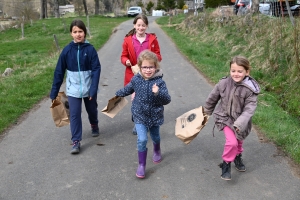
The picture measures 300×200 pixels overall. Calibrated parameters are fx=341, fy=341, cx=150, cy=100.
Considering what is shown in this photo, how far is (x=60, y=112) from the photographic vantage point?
15.6ft

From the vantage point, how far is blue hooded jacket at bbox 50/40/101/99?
457cm

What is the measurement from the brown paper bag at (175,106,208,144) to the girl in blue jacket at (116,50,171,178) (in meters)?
0.27

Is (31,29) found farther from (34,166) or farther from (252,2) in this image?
(34,166)

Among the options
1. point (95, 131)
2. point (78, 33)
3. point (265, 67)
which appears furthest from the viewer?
point (265, 67)

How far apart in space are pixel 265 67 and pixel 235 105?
5766 millimetres

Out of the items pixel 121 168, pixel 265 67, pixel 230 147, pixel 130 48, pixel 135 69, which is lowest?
pixel 121 168

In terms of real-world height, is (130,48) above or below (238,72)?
above

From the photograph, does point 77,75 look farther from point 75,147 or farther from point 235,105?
point 235,105

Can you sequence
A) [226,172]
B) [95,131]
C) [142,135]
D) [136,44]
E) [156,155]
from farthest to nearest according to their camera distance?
[95,131] → [136,44] → [156,155] → [142,135] → [226,172]

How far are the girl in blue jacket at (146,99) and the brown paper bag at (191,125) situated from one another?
27 cm

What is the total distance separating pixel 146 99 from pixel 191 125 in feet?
1.96

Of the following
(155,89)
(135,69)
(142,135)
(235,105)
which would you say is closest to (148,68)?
(155,89)

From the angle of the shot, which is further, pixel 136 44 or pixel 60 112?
pixel 136 44

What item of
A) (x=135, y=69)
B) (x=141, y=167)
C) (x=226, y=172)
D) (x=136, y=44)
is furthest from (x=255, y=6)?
(x=141, y=167)
